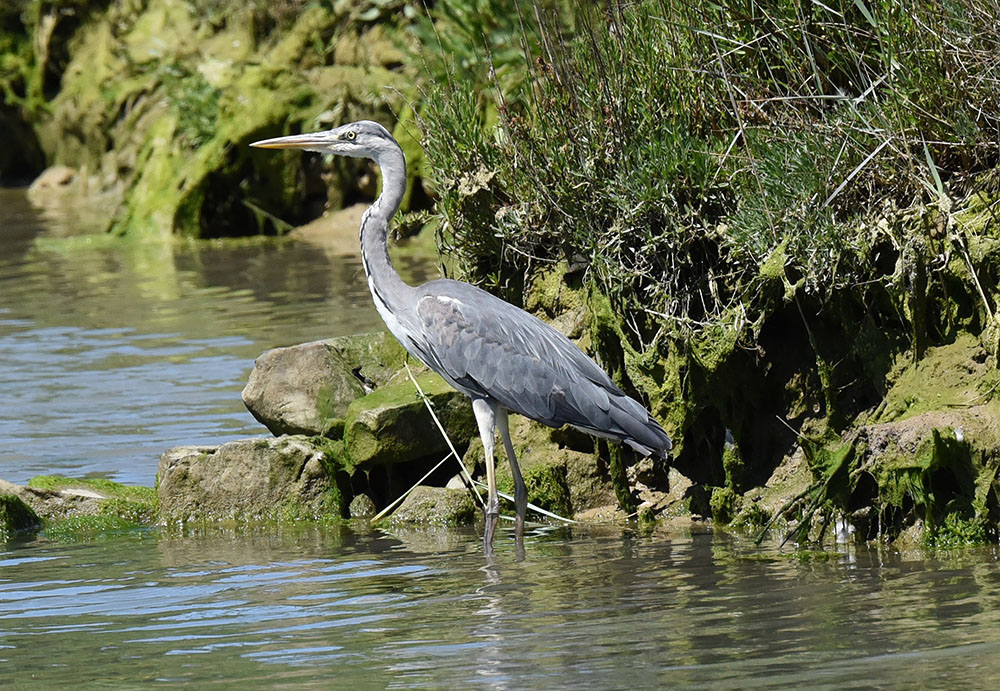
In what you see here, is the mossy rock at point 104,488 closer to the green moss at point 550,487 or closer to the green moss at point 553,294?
the green moss at point 550,487

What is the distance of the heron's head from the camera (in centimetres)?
758

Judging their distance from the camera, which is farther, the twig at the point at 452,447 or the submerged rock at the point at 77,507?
the submerged rock at the point at 77,507

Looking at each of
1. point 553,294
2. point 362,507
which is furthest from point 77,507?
point 553,294

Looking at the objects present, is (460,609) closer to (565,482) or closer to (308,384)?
(565,482)

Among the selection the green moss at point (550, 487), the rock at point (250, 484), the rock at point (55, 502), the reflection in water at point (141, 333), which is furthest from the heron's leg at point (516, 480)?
the reflection in water at point (141, 333)

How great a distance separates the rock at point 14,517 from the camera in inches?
284

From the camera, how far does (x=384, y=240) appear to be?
7.36 metres

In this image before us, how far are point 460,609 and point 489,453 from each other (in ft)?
4.66

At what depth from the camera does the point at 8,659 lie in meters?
4.97

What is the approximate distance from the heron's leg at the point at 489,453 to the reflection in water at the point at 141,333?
2.30m

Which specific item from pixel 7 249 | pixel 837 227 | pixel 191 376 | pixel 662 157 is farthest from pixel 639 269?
pixel 7 249

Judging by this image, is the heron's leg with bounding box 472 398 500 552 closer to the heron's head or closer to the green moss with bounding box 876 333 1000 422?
the heron's head

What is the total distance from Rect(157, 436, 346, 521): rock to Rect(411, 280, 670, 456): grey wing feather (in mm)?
903

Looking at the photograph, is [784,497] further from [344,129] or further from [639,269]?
[344,129]
